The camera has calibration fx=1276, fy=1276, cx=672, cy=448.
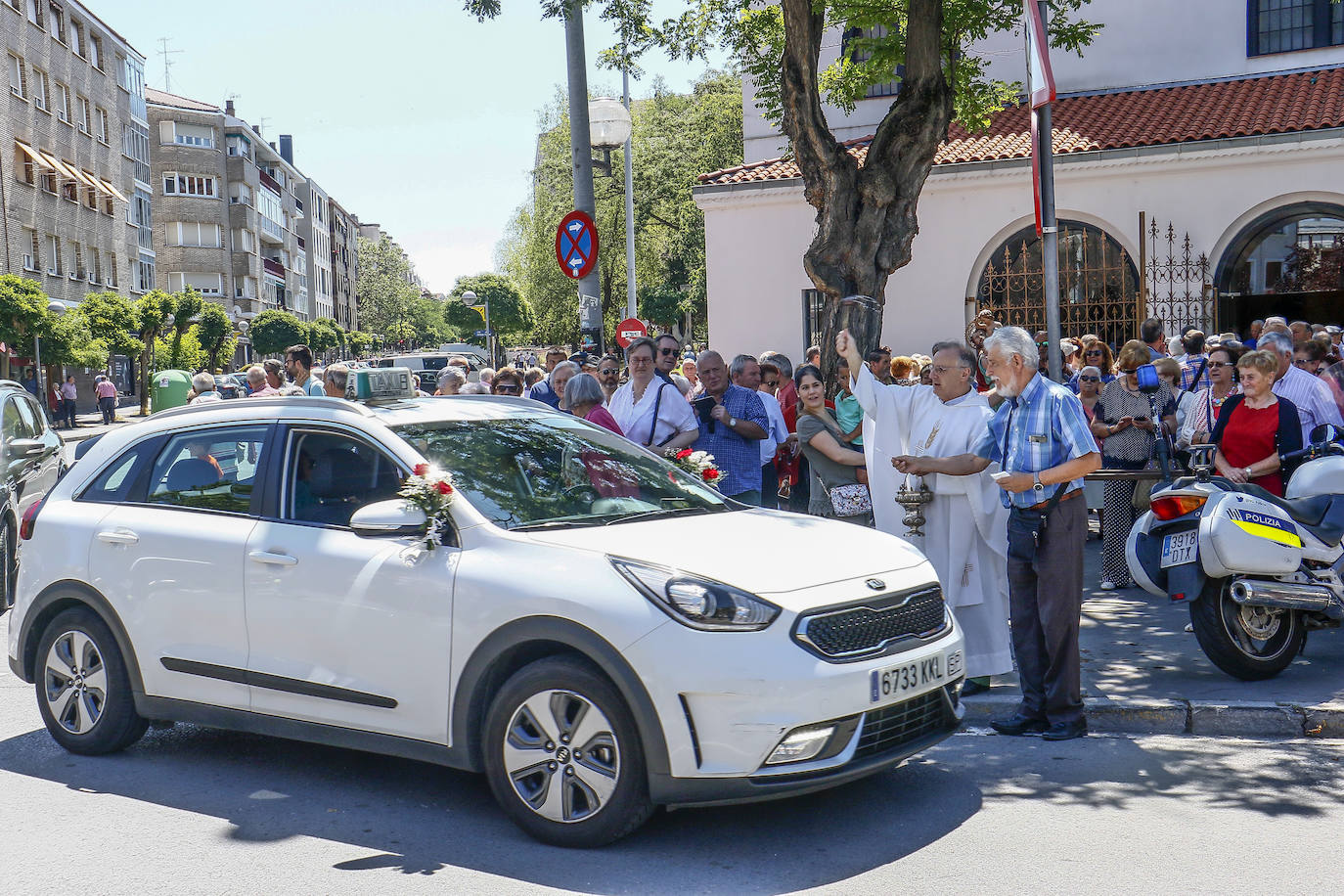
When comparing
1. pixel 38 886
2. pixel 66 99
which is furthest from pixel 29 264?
pixel 38 886

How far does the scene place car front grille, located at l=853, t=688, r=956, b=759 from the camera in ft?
15.3

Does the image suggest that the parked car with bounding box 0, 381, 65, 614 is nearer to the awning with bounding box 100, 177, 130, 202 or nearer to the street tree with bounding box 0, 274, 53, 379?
the street tree with bounding box 0, 274, 53, 379

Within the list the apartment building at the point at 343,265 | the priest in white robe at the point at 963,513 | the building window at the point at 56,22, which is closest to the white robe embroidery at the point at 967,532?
the priest in white robe at the point at 963,513

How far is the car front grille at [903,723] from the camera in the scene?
4648mm

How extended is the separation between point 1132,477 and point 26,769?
7566 mm

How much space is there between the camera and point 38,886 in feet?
14.8

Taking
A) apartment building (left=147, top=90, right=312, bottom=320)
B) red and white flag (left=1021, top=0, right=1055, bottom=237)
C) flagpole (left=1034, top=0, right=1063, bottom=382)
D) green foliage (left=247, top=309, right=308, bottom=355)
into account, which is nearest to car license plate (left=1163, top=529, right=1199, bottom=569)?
flagpole (left=1034, top=0, right=1063, bottom=382)

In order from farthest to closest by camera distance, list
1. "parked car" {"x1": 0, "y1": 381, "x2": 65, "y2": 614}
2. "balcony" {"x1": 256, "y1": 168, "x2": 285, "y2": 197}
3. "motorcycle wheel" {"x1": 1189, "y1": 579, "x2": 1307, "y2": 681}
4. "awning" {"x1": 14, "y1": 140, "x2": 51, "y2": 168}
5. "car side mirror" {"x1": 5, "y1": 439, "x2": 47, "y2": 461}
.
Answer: "balcony" {"x1": 256, "y1": 168, "x2": 285, "y2": 197} → "awning" {"x1": 14, "y1": 140, "x2": 51, "y2": 168} → "car side mirror" {"x1": 5, "y1": 439, "x2": 47, "y2": 461} → "parked car" {"x1": 0, "y1": 381, "x2": 65, "y2": 614} → "motorcycle wheel" {"x1": 1189, "y1": 579, "x2": 1307, "y2": 681}

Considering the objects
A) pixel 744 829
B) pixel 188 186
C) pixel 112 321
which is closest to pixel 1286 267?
pixel 744 829

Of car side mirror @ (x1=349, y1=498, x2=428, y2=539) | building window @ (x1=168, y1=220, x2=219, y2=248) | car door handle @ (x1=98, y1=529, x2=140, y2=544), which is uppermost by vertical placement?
building window @ (x1=168, y1=220, x2=219, y2=248)

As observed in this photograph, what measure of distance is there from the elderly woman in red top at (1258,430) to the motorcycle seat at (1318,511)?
0.80 meters

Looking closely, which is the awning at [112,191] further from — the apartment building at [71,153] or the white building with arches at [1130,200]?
the white building with arches at [1130,200]

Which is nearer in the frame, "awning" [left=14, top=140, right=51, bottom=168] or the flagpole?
the flagpole

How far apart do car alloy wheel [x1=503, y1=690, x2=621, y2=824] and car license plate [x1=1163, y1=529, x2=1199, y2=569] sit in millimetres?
3837
